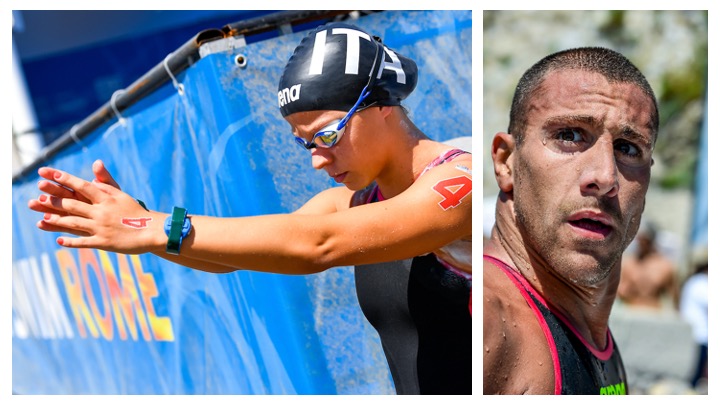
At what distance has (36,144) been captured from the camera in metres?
9.23

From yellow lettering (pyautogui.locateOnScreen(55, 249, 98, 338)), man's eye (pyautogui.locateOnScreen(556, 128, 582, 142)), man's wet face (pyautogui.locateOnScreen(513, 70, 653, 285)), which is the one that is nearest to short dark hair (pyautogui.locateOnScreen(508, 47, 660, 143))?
man's wet face (pyautogui.locateOnScreen(513, 70, 653, 285))

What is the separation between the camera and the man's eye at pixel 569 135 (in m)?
2.75

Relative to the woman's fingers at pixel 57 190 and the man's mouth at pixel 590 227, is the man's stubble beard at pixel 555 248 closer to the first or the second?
the man's mouth at pixel 590 227

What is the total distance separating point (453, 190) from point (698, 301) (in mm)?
3380

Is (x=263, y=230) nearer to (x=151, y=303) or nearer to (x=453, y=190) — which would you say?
(x=453, y=190)

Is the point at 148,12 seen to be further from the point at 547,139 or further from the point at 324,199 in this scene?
the point at 547,139

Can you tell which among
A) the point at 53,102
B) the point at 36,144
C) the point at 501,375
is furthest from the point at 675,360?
the point at 53,102

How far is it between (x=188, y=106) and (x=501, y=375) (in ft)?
5.48

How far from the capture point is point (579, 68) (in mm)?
2795

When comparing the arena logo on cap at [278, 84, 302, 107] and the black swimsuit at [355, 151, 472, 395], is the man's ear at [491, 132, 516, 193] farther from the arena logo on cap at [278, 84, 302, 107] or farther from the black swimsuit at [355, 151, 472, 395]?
the arena logo on cap at [278, 84, 302, 107]

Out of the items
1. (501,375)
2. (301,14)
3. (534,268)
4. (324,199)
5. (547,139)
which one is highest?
(301,14)

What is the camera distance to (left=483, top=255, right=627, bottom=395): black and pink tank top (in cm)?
271

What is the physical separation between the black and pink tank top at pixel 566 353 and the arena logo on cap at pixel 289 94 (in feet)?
2.76

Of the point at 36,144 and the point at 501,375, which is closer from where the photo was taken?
the point at 501,375
